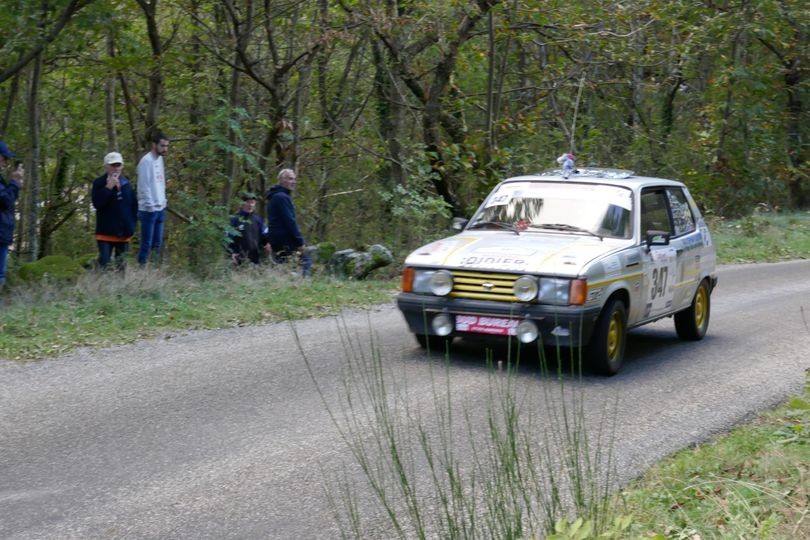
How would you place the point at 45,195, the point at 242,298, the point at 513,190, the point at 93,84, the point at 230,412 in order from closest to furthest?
the point at 230,412 < the point at 513,190 < the point at 242,298 < the point at 93,84 < the point at 45,195

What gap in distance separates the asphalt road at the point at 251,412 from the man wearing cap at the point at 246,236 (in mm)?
4309

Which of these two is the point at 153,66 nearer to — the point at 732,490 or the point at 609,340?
the point at 609,340

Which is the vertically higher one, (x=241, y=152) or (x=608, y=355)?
(x=241, y=152)

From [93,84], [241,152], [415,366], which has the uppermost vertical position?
[93,84]

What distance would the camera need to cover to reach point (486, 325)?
940cm

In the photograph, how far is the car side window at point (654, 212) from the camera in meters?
10.7

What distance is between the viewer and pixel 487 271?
373 inches

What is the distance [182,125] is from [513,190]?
42.1 feet

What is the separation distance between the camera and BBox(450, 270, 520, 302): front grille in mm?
9336

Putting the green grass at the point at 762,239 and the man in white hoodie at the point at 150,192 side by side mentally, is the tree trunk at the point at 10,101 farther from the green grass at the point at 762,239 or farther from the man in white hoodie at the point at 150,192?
the green grass at the point at 762,239

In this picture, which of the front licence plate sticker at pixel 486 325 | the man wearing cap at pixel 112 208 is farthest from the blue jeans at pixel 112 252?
the front licence plate sticker at pixel 486 325

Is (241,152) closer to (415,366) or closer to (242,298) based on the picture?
(242,298)

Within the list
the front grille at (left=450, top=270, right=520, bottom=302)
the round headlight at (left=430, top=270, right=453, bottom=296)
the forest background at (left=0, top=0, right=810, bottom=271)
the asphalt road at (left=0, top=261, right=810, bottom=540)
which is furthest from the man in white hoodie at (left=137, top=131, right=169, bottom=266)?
the front grille at (left=450, top=270, right=520, bottom=302)

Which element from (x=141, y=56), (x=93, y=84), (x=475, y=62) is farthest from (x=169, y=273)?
(x=475, y=62)
